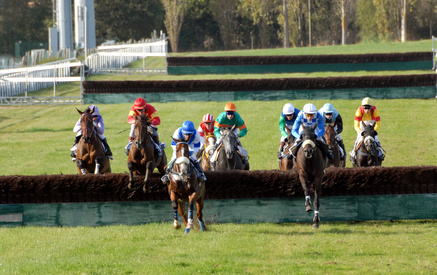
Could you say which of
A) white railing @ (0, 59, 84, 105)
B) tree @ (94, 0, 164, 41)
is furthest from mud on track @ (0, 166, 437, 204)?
tree @ (94, 0, 164, 41)

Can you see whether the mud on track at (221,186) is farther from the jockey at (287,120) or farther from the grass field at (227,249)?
the jockey at (287,120)

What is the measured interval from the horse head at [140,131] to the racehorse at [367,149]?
526 centimetres

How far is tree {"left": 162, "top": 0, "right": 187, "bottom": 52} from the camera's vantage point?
7000 centimetres

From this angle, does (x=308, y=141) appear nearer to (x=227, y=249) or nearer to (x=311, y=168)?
(x=311, y=168)

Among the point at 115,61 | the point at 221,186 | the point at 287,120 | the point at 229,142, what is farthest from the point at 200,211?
the point at 115,61

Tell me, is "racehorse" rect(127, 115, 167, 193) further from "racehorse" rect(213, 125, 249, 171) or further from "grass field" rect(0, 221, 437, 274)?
"racehorse" rect(213, 125, 249, 171)

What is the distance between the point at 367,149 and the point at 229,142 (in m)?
3.43

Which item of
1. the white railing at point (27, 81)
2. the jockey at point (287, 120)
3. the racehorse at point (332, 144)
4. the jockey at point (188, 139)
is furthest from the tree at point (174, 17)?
the jockey at point (188, 139)

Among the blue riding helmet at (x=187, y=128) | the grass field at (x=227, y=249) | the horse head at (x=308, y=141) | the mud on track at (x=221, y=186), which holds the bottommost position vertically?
the grass field at (x=227, y=249)

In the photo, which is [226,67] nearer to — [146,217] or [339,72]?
[339,72]

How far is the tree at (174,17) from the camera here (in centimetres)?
7000

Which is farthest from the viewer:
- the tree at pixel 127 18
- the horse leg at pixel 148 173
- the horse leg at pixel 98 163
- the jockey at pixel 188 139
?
the tree at pixel 127 18

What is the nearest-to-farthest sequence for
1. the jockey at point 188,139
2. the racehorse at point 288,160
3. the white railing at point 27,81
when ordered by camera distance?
1. the jockey at point 188,139
2. the racehorse at point 288,160
3. the white railing at point 27,81

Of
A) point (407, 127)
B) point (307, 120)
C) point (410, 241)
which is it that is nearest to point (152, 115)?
point (307, 120)
